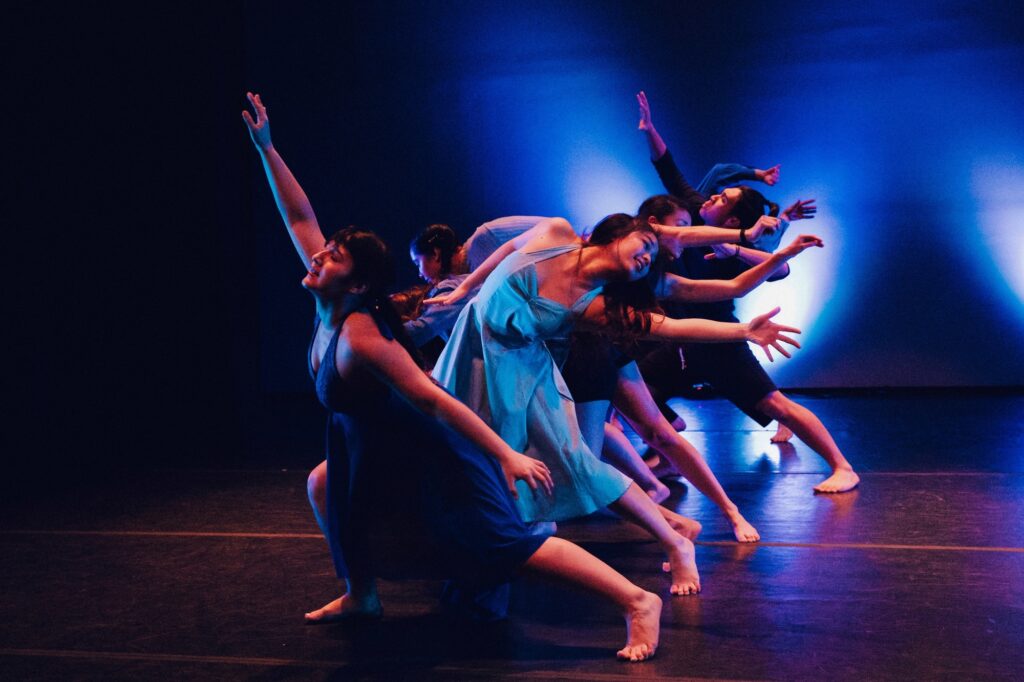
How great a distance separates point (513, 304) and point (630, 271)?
321mm

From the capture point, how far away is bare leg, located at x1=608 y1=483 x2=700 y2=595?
284 cm

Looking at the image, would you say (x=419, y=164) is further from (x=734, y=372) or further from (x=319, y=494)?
(x=319, y=494)

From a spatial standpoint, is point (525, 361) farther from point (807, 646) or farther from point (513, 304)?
point (807, 646)

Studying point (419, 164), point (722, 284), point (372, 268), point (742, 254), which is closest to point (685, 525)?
point (722, 284)

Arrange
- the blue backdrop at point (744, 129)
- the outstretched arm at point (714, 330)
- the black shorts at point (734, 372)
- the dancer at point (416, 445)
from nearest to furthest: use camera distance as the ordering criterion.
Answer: the dancer at point (416, 445) < the outstretched arm at point (714, 330) < the black shorts at point (734, 372) < the blue backdrop at point (744, 129)

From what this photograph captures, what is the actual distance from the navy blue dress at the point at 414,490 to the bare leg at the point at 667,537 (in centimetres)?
48

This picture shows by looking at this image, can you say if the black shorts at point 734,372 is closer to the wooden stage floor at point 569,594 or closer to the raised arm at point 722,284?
the wooden stage floor at point 569,594

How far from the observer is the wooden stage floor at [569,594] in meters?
2.37

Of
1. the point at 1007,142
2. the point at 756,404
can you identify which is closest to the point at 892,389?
the point at 1007,142

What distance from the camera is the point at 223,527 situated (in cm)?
385

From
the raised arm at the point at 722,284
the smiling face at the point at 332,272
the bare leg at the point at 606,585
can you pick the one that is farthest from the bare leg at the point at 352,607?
the raised arm at the point at 722,284

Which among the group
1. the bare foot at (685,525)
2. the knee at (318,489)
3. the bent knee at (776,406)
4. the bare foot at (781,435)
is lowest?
the bare foot at (781,435)

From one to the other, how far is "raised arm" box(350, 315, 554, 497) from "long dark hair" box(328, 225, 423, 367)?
0.07 metres

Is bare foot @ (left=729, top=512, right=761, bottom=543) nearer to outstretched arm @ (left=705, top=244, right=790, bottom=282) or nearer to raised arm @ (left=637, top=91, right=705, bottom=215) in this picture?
outstretched arm @ (left=705, top=244, right=790, bottom=282)
